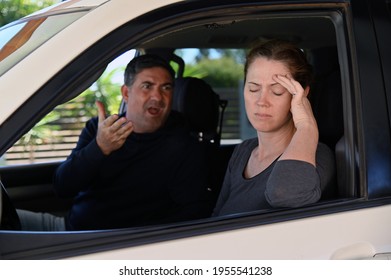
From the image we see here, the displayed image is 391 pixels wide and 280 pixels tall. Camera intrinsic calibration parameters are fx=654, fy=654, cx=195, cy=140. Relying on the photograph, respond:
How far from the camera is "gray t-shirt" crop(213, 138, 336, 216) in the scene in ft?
6.08

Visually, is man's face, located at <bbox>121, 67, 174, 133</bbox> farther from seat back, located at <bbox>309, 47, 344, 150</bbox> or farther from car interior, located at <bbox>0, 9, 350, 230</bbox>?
seat back, located at <bbox>309, 47, 344, 150</bbox>

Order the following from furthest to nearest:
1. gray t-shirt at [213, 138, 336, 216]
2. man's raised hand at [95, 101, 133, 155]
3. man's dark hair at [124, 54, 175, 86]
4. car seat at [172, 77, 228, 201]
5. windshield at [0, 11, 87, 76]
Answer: car seat at [172, 77, 228, 201], man's dark hair at [124, 54, 175, 86], man's raised hand at [95, 101, 133, 155], gray t-shirt at [213, 138, 336, 216], windshield at [0, 11, 87, 76]

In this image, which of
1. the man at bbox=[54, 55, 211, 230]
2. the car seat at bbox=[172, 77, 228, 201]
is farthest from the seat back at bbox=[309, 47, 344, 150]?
A: the car seat at bbox=[172, 77, 228, 201]

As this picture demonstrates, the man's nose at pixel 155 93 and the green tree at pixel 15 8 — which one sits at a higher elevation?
the green tree at pixel 15 8

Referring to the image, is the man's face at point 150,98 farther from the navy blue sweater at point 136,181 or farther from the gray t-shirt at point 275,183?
the gray t-shirt at point 275,183

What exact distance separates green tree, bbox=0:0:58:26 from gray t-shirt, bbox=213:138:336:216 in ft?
24.1

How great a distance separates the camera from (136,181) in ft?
9.11

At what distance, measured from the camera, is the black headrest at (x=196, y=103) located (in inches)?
132

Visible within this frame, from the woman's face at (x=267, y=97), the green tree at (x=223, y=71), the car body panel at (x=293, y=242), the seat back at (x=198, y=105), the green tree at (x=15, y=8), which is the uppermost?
the green tree at (x=223, y=71)

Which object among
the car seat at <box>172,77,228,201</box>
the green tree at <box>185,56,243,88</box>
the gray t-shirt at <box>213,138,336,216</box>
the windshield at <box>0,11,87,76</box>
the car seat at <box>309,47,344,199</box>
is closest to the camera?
the windshield at <box>0,11,87,76</box>

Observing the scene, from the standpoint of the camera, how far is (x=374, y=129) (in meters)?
1.89

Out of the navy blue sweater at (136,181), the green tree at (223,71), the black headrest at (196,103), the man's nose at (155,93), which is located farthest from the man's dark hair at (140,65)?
the green tree at (223,71)

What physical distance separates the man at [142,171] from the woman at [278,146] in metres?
0.39

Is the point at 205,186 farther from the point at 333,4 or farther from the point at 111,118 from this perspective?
the point at 333,4
